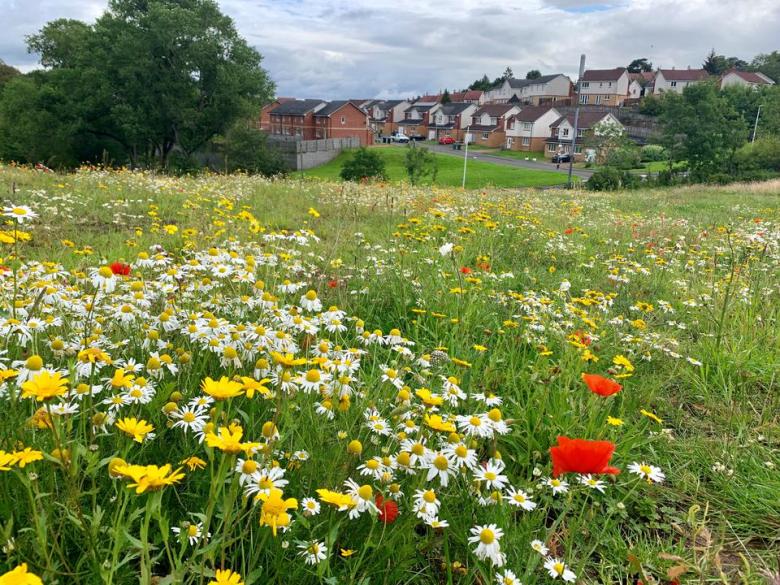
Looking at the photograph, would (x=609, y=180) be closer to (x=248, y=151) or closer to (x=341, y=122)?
(x=248, y=151)

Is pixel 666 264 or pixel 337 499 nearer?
pixel 337 499

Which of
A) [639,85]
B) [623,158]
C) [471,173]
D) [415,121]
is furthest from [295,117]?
[639,85]

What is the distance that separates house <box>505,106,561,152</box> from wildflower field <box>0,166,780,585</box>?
6975cm

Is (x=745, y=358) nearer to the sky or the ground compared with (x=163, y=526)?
nearer to the ground

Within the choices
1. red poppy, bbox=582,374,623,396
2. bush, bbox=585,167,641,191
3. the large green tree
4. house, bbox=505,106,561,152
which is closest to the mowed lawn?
bush, bbox=585,167,641,191

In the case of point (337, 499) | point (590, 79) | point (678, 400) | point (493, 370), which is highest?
point (590, 79)

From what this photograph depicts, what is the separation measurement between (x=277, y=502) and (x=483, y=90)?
119 metres

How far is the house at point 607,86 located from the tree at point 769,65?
22160 mm

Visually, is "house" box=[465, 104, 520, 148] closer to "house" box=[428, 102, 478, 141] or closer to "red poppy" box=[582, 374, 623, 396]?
"house" box=[428, 102, 478, 141]

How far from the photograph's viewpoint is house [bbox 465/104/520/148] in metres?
76.2

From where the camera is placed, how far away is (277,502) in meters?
1.20

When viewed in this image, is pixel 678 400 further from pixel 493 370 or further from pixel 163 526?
pixel 163 526

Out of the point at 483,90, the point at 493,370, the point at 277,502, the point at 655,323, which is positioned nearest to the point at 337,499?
the point at 277,502

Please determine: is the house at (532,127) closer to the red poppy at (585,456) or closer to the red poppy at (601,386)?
the red poppy at (601,386)
